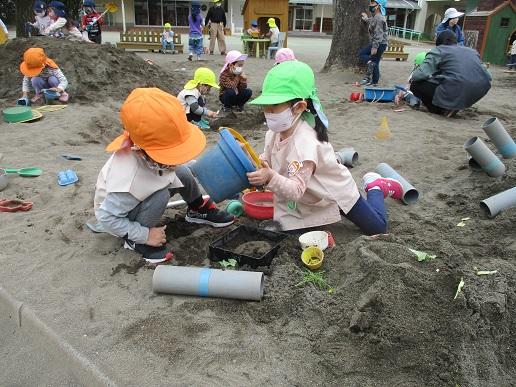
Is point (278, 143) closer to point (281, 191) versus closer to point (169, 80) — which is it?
point (281, 191)

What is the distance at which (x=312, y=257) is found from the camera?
2.66 m

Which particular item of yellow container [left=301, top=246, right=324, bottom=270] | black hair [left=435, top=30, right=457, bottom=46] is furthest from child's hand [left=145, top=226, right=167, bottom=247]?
black hair [left=435, top=30, right=457, bottom=46]

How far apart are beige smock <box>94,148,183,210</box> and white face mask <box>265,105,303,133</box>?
744mm

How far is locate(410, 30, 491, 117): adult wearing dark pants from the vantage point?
6160mm

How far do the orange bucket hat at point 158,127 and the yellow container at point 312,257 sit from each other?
872 millimetres

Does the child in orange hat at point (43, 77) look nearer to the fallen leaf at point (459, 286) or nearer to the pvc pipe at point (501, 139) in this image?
the pvc pipe at point (501, 139)

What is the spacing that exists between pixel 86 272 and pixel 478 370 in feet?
7.02

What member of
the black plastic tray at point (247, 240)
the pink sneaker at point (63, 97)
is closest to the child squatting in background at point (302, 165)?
the black plastic tray at point (247, 240)

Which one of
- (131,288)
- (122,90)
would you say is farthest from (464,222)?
(122,90)

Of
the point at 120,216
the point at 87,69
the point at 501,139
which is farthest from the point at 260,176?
the point at 87,69

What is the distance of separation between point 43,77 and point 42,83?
9 cm

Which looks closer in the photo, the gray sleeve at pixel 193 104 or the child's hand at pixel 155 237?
the child's hand at pixel 155 237

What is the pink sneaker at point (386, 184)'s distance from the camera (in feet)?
11.8

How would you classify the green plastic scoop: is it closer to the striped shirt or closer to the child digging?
the child digging
